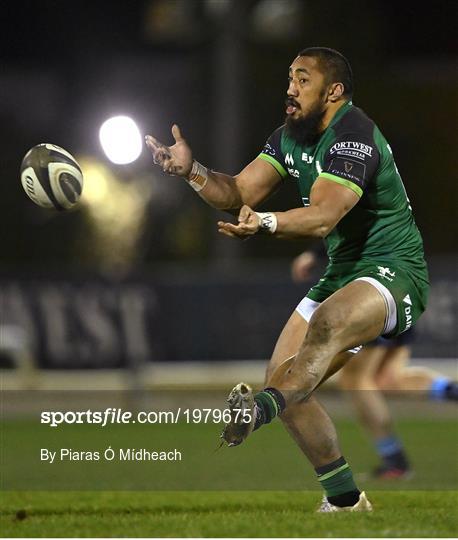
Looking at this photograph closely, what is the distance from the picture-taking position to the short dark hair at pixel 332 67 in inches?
304

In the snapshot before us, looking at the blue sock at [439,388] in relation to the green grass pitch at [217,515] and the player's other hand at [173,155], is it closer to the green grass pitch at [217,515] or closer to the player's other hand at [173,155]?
the green grass pitch at [217,515]

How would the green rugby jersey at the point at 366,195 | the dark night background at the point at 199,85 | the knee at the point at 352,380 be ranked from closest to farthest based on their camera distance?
the green rugby jersey at the point at 366,195, the knee at the point at 352,380, the dark night background at the point at 199,85

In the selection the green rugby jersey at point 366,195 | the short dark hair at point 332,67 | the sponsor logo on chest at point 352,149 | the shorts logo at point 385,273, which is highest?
the short dark hair at point 332,67

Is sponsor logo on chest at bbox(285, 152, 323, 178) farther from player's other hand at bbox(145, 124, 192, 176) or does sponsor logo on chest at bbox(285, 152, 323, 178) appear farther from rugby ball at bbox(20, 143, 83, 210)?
rugby ball at bbox(20, 143, 83, 210)

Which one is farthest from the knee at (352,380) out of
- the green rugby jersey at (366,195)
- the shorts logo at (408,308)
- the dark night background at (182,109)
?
the dark night background at (182,109)

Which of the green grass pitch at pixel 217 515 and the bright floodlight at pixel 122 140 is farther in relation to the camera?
the bright floodlight at pixel 122 140

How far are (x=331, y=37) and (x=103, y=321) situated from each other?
32.7ft

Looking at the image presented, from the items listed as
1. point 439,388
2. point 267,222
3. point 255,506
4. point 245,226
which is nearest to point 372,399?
point 439,388

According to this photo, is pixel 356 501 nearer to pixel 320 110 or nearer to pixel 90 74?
pixel 320 110

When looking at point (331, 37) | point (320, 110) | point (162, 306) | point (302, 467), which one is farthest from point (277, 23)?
point (320, 110)

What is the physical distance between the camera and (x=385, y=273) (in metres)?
7.48

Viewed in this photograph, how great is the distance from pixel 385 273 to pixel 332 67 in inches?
50.7

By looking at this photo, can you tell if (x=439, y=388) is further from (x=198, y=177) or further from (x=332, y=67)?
(x=332, y=67)

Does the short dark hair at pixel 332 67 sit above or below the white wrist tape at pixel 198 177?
above
